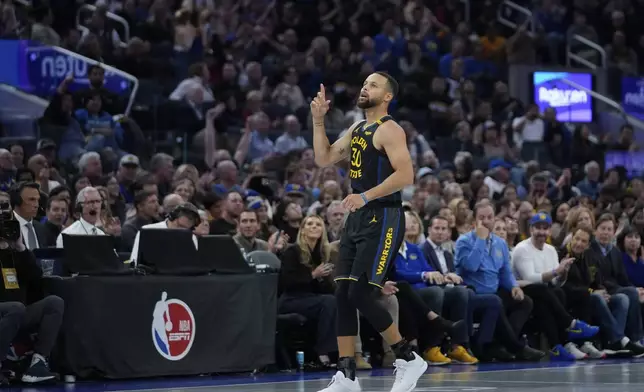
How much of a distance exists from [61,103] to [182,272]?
6.01 meters

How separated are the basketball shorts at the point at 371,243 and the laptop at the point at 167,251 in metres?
2.84

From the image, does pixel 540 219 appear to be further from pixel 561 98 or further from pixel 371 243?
pixel 561 98

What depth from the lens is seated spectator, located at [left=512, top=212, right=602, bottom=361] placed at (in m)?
14.7

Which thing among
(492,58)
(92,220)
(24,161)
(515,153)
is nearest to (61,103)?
(24,161)

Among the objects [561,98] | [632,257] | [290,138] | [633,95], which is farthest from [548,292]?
[633,95]

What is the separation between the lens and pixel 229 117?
1983cm

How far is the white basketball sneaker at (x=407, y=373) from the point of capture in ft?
30.5

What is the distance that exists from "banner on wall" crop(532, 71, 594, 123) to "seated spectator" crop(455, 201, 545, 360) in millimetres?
11757

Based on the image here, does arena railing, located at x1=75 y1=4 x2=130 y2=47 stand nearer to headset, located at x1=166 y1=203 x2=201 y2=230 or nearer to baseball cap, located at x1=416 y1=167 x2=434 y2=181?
baseball cap, located at x1=416 y1=167 x2=434 y2=181

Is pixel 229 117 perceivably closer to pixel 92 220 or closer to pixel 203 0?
pixel 203 0

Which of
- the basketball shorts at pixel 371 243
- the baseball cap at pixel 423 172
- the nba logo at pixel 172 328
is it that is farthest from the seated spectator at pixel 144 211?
the baseball cap at pixel 423 172

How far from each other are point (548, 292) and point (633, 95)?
13.3m

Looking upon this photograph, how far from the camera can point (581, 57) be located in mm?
27953

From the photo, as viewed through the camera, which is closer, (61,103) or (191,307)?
(191,307)
